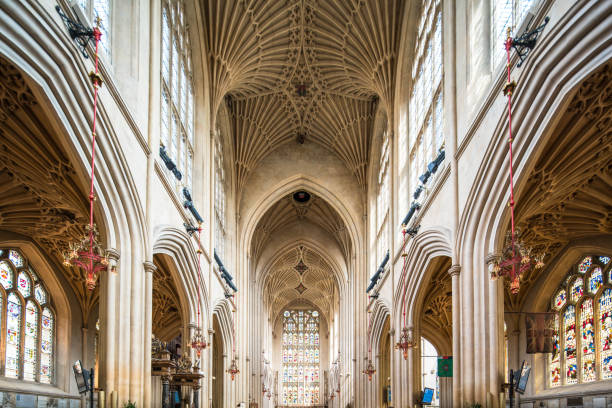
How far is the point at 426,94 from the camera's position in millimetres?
19031

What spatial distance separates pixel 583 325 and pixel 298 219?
23.3m

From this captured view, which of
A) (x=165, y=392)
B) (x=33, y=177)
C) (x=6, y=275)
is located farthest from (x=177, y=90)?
(x=165, y=392)

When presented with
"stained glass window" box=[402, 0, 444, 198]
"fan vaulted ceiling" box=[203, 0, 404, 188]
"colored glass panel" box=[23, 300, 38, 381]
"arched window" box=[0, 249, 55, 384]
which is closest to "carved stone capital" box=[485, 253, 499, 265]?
"stained glass window" box=[402, 0, 444, 198]

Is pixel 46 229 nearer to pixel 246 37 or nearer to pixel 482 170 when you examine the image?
pixel 246 37

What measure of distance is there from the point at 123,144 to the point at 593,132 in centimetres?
879

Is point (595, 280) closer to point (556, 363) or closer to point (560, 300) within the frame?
point (560, 300)

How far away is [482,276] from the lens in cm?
1266

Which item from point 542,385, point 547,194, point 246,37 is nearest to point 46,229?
point 246,37

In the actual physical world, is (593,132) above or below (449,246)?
above

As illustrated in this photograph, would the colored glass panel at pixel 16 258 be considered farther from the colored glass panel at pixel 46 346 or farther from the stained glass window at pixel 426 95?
the stained glass window at pixel 426 95

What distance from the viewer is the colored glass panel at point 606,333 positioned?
16.6 metres

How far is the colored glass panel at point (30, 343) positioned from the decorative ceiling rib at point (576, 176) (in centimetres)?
1443

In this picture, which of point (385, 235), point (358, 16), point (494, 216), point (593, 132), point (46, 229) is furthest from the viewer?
point (385, 235)

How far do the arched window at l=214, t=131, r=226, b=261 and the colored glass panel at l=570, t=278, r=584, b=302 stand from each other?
13981 millimetres
